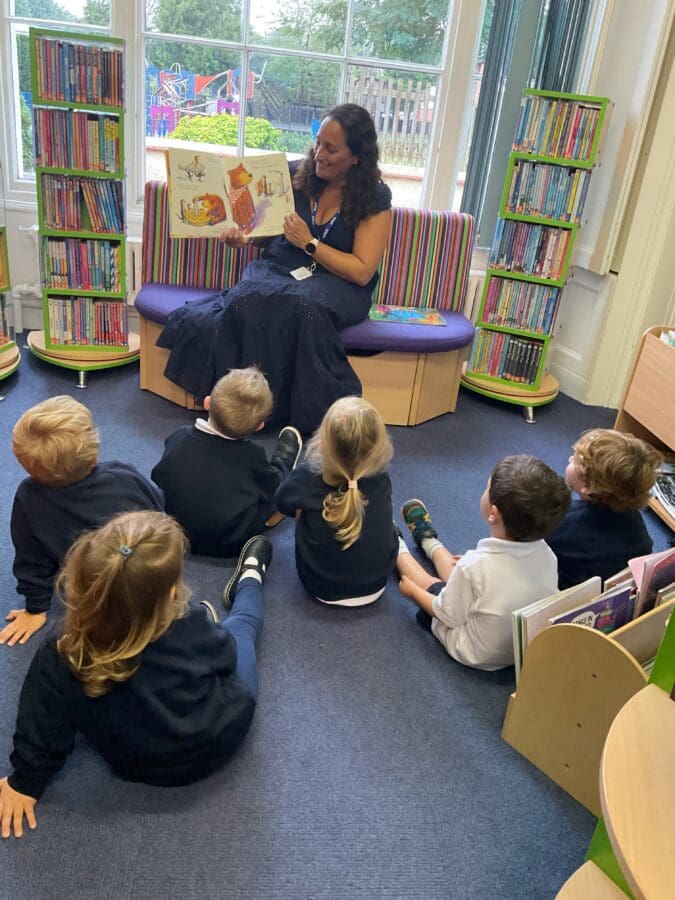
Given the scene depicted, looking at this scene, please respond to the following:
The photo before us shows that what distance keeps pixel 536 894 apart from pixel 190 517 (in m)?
1.37

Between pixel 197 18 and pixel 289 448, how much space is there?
7.45 ft

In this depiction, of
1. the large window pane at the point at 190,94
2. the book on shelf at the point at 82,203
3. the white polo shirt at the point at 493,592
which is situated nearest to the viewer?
the white polo shirt at the point at 493,592

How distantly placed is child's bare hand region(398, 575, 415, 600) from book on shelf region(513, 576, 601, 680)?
0.50 metres

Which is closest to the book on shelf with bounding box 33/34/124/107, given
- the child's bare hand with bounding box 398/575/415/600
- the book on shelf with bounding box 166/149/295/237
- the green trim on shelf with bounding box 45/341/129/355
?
the book on shelf with bounding box 166/149/295/237

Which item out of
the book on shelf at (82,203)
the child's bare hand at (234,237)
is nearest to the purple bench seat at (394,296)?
the book on shelf at (82,203)

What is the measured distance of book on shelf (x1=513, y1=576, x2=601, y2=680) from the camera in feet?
5.94

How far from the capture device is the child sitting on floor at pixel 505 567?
198 cm

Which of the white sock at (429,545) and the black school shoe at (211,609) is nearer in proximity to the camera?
the black school shoe at (211,609)

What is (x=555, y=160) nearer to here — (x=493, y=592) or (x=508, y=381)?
(x=508, y=381)

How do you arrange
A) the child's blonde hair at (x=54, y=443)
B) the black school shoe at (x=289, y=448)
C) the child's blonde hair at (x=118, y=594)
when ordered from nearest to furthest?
1. the child's blonde hair at (x=118, y=594)
2. the child's blonde hair at (x=54, y=443)
3. the black school shoe at (x=289, y=448)

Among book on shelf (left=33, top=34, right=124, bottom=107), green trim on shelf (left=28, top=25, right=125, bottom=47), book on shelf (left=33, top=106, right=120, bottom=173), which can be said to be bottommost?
book on shelf (left=33, top=106, right=120, bottom=173)

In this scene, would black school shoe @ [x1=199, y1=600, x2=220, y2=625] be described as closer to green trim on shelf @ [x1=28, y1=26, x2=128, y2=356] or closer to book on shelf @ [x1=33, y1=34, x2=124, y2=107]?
green trim on shelf @ [x1=28, y1=26, x2=128, y2=356]

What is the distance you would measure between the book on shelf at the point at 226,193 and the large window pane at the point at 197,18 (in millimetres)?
996

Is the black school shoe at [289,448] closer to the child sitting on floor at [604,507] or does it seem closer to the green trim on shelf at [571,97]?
the child sitting on floor at [604,507]
